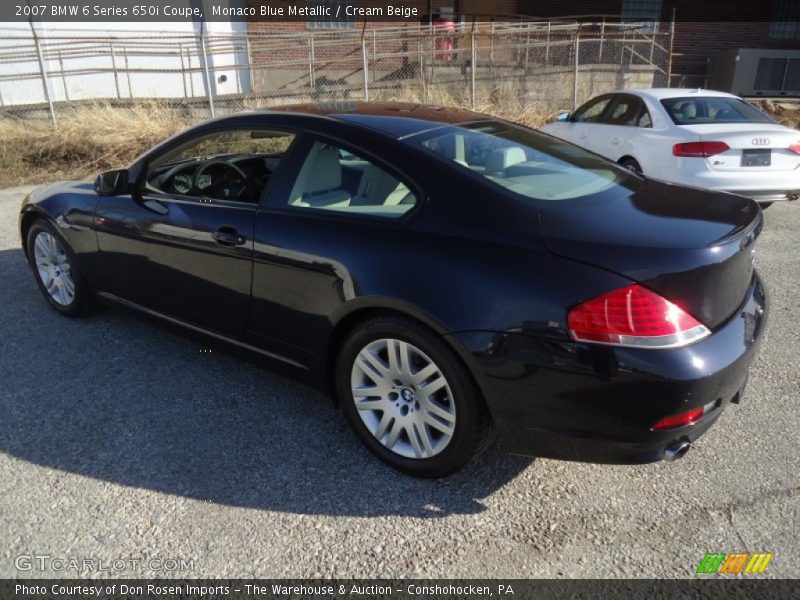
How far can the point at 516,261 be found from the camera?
7.97 ft

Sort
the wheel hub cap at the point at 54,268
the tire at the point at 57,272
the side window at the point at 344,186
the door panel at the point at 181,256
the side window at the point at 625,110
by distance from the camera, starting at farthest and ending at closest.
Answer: the side window at the point at 625,110 → the wheel hub cap at the point at 54,268 → the tire at the point at 57,272 → the door panel at the point at 181,256 → the side window at the point at 344,186

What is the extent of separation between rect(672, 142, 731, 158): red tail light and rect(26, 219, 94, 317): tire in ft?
19.2

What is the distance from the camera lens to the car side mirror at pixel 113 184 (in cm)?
388

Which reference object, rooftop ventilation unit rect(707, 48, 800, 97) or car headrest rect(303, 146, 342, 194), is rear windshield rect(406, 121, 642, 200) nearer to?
car headrest rect(303, 146, 342, 194)

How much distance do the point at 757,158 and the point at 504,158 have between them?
190 inches

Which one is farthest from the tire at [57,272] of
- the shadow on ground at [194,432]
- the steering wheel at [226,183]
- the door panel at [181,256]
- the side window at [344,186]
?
the side window at [344,186]

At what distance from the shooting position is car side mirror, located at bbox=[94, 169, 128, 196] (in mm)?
3877

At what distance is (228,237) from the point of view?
3.24 meters

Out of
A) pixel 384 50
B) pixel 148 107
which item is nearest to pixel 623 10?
pixel 384 50

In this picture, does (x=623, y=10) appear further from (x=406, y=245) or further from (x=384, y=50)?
(x=406, y=245)

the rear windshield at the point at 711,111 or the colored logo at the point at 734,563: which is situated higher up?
the rear windshield at the point at 711,111

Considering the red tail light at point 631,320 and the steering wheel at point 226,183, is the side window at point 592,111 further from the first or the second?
the red tail light at point 631,320

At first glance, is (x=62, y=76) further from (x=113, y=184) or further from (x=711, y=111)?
(x=711, y=111)

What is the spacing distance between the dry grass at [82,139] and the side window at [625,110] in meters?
4.49
